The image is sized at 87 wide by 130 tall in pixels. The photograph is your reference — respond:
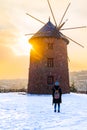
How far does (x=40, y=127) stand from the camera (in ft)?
32.5

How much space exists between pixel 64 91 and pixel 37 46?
22.5ft

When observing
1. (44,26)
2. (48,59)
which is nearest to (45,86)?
(48,59)

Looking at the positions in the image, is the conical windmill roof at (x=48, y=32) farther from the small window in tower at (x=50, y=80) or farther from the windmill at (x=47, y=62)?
the small window in tower at (x=50, y=80)

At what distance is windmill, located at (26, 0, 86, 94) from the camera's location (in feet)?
107

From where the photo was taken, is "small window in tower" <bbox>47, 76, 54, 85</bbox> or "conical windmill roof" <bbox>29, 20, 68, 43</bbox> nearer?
"small window in tower" <bbox>47, 76, 54, 85</bbox>

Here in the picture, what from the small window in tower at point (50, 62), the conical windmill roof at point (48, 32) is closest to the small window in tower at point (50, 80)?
the small window in tower at point (50, 62)

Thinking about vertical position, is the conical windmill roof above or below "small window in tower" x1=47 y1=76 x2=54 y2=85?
above

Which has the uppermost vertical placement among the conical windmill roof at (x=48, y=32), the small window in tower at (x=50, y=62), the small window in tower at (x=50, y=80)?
the conical windmill roof at (x=48, y=32)

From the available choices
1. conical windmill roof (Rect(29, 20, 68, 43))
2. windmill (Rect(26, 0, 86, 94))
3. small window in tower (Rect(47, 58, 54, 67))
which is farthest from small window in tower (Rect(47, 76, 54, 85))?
conical windmill roof (Rect(29, 20, 68, 43))

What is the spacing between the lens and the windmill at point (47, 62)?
32.5 metres

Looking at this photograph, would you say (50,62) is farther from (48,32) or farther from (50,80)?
(48,32)

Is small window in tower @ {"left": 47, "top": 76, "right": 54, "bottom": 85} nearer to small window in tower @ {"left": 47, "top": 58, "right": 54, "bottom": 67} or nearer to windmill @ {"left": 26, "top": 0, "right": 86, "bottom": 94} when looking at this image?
windmill @ {"left": 26, "top": 0, "right": 86, "bottom": 94}

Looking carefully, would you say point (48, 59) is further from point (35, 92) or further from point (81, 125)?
point (81, 125)

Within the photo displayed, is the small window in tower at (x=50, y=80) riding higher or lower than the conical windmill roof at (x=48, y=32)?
lower
